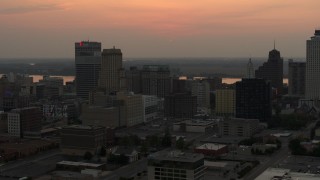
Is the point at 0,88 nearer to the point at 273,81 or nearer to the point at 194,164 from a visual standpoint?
the point at 273,81

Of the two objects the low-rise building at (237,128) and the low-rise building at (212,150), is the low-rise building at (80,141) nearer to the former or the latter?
the low-rise building at (212,150)

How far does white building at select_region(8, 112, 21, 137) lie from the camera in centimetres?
2616

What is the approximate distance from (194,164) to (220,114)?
21789mm

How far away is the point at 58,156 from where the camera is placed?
21906 millimetres

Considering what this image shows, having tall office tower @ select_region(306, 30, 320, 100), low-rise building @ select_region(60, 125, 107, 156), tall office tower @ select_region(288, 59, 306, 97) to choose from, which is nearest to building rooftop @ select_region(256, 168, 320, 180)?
low-rise building @ select_region(60, 125, 107, 156)

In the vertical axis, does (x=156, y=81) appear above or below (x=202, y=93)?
above

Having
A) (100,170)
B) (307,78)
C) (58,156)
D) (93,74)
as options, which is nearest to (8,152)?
(58,156)

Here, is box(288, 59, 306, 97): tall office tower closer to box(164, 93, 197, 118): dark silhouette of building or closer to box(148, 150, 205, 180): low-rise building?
box(164, 93, 197, 118): dark silhouette of building

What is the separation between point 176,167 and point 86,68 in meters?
29.0

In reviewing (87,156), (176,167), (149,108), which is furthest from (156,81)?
(176,167)

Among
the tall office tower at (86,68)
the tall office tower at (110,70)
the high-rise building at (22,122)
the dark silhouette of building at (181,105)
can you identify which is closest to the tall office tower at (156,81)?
the tall office tower at (86,68)

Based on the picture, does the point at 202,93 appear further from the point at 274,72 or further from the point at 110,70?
the point at 274,72

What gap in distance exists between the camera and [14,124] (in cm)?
2636

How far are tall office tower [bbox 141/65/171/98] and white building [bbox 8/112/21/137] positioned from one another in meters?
16.3
